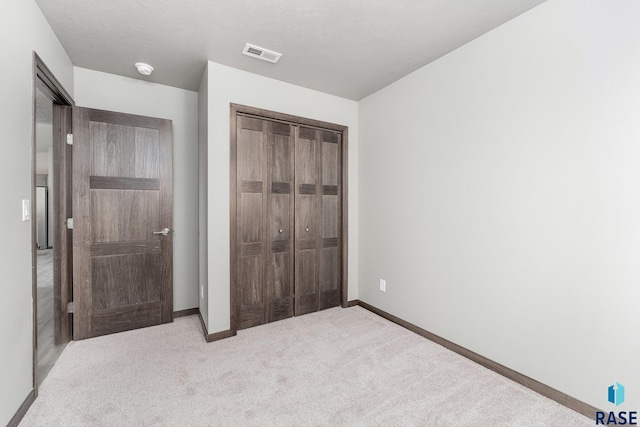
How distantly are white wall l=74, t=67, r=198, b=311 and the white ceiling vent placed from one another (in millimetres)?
1187

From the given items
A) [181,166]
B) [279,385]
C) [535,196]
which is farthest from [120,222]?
[535,196]

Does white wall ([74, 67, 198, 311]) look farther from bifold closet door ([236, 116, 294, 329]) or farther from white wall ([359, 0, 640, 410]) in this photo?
white wall ([359, 0, 640, 410])

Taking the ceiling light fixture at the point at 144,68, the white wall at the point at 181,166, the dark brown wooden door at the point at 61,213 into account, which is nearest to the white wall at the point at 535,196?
the white wall at the point at 181,166

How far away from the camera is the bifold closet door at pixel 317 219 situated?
3.29 m

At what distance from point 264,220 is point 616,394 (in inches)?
112

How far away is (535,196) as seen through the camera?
6.49 feet

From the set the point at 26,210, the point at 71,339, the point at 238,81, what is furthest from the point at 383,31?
the point at 71,339

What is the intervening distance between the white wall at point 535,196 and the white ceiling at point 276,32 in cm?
32

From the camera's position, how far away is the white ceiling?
1.95 m

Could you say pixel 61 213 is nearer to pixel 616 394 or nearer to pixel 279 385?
pixel 279 385

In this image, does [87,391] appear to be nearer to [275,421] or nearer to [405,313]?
[275,421]

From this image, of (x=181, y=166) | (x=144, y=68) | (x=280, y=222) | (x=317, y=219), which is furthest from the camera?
(x=317, y=219)

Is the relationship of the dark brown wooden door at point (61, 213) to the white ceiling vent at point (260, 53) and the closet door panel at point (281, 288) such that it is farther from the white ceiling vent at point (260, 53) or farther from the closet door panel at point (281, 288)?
the closet door panel at point (281, 288)

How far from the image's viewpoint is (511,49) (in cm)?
208
